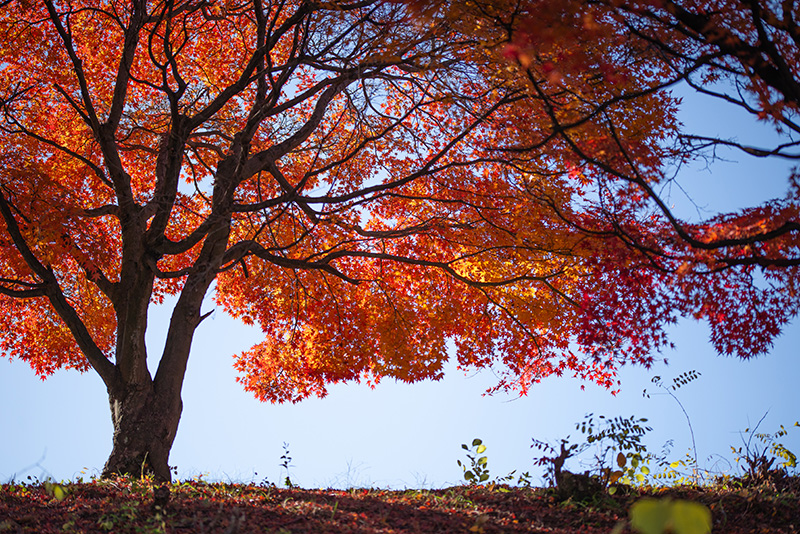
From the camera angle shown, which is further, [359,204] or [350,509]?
[359,204]

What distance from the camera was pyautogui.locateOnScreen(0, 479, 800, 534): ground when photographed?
16.0ft

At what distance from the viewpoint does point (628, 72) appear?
6.89m

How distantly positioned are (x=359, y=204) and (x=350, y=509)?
410 centimetres

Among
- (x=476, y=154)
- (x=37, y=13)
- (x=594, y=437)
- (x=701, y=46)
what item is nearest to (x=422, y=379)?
(x=476, y=154)

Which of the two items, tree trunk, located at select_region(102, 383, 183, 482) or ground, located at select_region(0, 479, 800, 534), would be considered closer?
ground, located at select_region(0, 479, 800, 534)

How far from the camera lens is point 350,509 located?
18.0ft

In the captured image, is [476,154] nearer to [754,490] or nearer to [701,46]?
[701,46]

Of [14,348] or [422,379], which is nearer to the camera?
[422,379]

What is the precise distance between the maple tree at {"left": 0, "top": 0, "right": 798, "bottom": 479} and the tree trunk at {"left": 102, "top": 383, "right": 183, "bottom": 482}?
0.09 feet

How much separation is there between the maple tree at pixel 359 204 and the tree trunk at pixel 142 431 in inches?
1.1

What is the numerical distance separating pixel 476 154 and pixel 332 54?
258 centimetres

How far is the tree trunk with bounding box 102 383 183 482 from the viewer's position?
739 centimetres

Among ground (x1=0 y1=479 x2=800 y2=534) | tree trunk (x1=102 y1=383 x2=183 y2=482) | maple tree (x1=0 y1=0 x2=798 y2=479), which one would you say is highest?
maple tree (x1=0 y1=0 x2=798 y2=479)

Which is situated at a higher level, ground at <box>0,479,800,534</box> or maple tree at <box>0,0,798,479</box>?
maple tree at <box>0,0,798,479</box>
